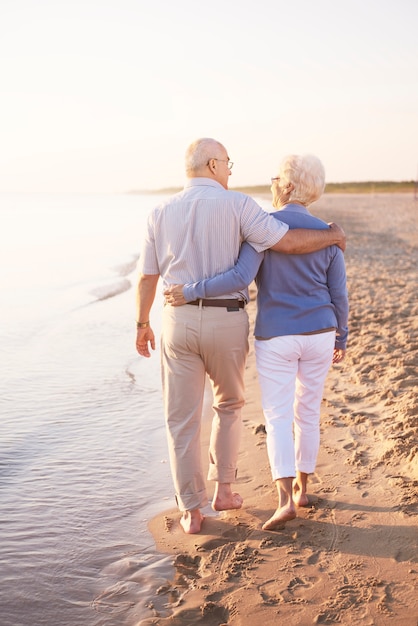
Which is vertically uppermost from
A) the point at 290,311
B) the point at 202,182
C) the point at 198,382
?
the point at 202,182

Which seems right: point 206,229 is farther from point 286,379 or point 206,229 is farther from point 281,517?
point 281,517

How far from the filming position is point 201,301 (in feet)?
11.1

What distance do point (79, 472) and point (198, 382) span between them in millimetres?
1415

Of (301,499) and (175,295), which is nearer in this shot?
(175,295)

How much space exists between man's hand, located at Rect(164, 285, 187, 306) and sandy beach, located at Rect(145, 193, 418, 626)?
1.16m

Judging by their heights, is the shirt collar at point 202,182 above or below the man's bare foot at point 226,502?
above

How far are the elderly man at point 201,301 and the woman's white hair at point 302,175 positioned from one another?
0.21 m

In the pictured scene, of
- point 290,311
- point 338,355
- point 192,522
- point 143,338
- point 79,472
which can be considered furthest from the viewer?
point 79,472

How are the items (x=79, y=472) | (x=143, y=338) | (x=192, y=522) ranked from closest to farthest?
(x=192, y=522), (x=143, y=338), (x=79, y=472)

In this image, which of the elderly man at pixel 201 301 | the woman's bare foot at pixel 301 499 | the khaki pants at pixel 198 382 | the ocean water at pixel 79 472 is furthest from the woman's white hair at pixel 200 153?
the ocean water at pixel 79 472

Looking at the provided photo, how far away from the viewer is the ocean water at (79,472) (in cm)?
309

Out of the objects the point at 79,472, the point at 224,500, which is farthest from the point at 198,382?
the point at 79,472

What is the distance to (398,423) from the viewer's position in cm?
463

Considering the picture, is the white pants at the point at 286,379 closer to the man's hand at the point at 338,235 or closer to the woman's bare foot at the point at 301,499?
the woman's bare foot at the point at 301,499
